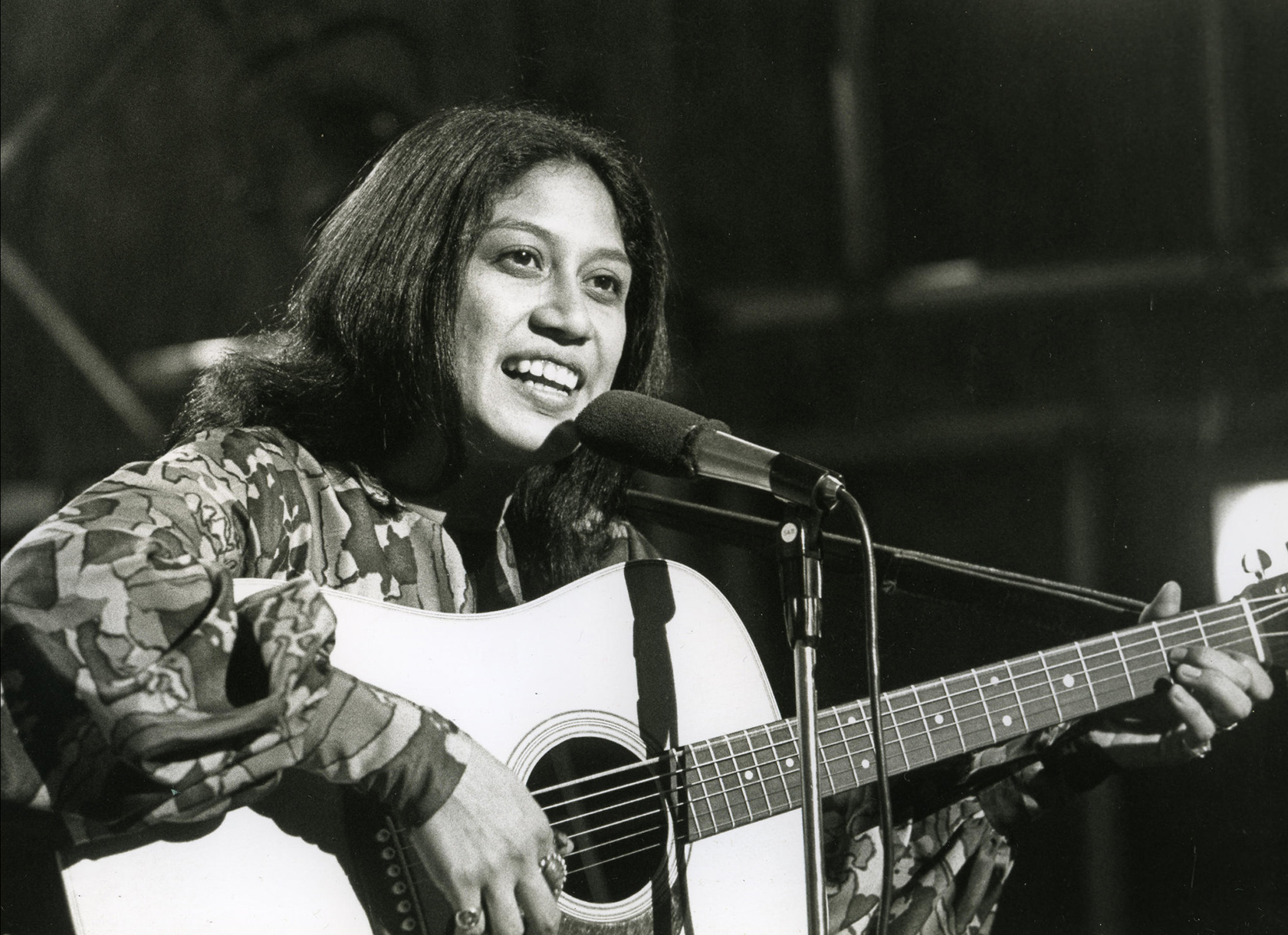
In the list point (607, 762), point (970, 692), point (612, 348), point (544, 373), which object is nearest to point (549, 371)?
point (544, 373)

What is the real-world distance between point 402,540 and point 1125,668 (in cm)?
110

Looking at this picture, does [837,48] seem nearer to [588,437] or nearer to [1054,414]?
[1054,414]

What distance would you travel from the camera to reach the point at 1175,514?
198 centimetres

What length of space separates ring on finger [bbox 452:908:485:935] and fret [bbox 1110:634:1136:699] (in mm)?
1063

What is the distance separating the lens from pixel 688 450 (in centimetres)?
126

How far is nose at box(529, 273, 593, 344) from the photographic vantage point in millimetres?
1574

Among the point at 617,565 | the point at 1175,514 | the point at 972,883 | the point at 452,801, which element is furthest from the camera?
the point at 1175,514

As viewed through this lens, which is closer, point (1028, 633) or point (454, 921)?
point (454, 921)

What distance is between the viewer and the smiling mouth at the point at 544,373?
1564 millimetres

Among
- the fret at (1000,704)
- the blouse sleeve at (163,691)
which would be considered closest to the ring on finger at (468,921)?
the blouse sleeve at (163,691)

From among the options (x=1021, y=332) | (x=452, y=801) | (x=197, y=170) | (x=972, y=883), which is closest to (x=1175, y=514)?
(x=1021, y=332)

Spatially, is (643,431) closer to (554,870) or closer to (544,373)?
(544,373)

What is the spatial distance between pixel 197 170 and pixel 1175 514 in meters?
1.66

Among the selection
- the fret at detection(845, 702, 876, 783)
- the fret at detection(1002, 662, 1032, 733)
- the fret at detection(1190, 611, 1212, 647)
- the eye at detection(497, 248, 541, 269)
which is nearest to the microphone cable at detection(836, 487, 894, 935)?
the fret at detection(845, 702, 876, 783)
